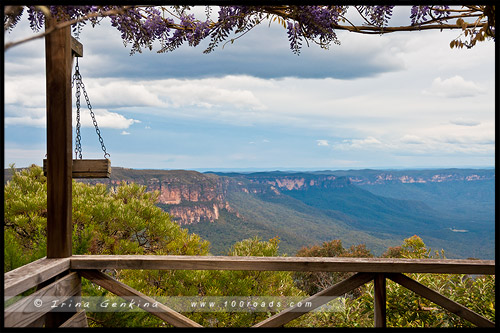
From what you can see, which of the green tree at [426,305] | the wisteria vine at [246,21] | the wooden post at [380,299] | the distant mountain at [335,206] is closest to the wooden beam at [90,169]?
the wisteria vine at [246,21]

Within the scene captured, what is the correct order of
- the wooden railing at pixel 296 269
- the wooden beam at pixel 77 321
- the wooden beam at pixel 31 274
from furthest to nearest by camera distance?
the wooden beam at pixel 77 321, the wooden railing at pixel 296 269, the wooden beam at pixel 31 274

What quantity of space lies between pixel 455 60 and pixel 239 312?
2.95 metres

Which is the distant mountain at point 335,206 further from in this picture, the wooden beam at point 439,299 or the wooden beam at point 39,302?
the wooden beam at point 439,299

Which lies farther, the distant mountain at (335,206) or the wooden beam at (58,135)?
the distant mountain at (335,206)

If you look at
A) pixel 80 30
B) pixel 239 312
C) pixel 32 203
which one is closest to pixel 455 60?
pixel 80 30

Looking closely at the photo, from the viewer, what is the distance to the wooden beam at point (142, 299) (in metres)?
1.86

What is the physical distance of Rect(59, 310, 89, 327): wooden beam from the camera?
1904 millimetres

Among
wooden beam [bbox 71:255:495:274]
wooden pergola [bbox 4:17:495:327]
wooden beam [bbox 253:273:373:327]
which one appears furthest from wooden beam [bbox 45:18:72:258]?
wooden beam [bbox 253:273:373:327]

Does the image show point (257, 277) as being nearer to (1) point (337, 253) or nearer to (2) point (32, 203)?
(2) point (32, 203)

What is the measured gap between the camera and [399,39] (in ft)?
9.91

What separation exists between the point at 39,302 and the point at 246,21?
1.59 m

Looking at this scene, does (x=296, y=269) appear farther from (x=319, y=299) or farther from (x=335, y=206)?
(x=335, y=206)

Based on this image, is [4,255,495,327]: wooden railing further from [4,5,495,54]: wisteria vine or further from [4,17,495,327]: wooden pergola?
[4,5,495,54]: wisteria vine

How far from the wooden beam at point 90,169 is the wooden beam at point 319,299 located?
0.99 meters
